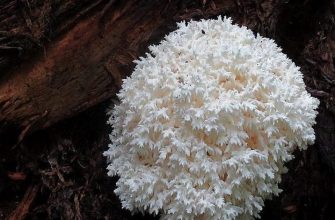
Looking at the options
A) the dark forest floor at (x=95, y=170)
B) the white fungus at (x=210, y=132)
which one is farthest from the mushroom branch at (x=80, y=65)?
the white fungus at (x=210, y=132)

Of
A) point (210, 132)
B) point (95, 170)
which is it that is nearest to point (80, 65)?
point (95, 170)

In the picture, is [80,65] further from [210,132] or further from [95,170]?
[210,132]

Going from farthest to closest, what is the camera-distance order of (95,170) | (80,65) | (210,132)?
(95,170), (80,65), (210,132)

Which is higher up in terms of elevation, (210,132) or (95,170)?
(210,132)

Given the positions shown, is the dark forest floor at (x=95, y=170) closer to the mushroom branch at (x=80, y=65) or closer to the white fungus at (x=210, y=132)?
the mushroom branch at (x=80, y=65)

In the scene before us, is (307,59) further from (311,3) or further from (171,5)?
(171,5)

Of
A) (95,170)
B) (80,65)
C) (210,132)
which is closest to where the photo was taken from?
(210,132)
